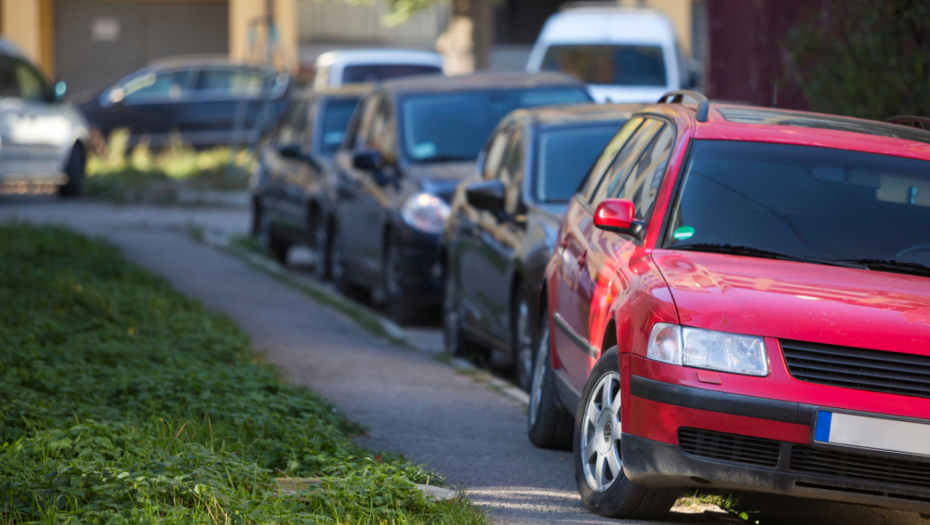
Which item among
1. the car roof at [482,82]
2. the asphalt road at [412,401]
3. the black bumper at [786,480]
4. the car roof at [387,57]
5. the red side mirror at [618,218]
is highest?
the car roof at [387,57]

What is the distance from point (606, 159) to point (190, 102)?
18.7 meters

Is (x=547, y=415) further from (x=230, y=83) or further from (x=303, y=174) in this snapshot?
(x=230, y=83)

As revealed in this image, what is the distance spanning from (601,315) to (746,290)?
783 mm

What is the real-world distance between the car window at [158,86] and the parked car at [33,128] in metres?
3.88

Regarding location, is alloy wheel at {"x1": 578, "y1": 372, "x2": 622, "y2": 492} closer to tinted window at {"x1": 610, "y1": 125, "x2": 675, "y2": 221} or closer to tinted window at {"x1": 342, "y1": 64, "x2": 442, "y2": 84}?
tinted window at {"x1": 610, "y1": 125, "x2": 675, "y2": 221}

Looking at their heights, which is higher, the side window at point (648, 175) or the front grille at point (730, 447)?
the side window at point (648, 175)

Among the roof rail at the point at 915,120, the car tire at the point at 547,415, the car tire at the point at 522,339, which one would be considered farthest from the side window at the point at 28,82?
the roof rail at the point at 915,120

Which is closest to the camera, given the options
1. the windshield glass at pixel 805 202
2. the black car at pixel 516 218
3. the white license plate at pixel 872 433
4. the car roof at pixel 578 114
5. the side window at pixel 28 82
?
the white license plate at pixel 872 433

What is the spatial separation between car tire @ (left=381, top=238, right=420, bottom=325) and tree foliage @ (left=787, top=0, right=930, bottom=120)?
336 cm

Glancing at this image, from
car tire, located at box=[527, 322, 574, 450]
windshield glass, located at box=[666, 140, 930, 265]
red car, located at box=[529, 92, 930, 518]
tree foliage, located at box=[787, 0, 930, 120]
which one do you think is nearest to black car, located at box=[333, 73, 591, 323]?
tree foliage, located at box=[787, 0, 930, 120]

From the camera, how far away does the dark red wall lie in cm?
1292

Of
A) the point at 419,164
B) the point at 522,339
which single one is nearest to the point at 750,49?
the point at 419,164

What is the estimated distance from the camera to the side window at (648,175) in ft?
17.7

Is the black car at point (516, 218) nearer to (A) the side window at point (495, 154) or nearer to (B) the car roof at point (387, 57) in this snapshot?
(A) the side window at point (495, 154)
